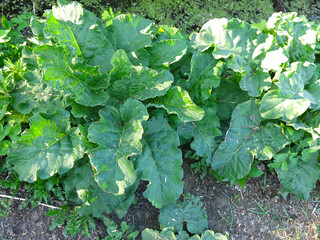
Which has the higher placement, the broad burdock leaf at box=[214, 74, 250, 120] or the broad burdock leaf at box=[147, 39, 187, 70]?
the broad burdock leaf at box=[147, 39, 187, 70]

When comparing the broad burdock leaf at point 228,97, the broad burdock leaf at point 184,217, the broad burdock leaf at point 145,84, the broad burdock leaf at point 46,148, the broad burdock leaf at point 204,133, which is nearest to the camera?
the broad burdock leaf at point 46,148

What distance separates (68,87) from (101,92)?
226mm

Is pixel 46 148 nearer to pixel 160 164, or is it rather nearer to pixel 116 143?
pixel 116 143

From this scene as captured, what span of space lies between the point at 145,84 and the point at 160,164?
550 mm

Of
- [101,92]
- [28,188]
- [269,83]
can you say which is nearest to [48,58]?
[101,92]

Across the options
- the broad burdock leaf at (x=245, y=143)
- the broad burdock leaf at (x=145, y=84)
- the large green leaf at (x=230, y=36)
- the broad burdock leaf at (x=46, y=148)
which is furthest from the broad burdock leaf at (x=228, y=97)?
the broad burdock leaf at (x=46, y=148)

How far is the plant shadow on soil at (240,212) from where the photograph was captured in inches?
85.3

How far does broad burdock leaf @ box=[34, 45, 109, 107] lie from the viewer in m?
1.85

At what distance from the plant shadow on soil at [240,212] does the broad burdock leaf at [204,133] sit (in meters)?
0.26

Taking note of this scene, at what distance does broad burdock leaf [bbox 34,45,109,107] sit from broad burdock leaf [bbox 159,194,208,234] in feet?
2.98

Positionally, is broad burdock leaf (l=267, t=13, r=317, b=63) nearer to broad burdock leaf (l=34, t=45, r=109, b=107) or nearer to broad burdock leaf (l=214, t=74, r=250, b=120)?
broad burdock leaf (l=214, t=74, r=250, b=120)

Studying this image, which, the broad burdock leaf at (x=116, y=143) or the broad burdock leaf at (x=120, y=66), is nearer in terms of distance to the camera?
the broad burdock leaf at (x=116, y=143)

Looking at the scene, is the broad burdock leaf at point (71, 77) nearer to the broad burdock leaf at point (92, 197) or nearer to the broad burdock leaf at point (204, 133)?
the broad burdock leaf at point (92, 197)

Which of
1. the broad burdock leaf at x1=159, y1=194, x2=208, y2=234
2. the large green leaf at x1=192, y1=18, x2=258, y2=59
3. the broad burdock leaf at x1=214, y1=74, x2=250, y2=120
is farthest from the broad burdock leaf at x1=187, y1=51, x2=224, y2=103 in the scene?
the broad burdock leaf at x1=159, y1=194, x2=208, y2=234
